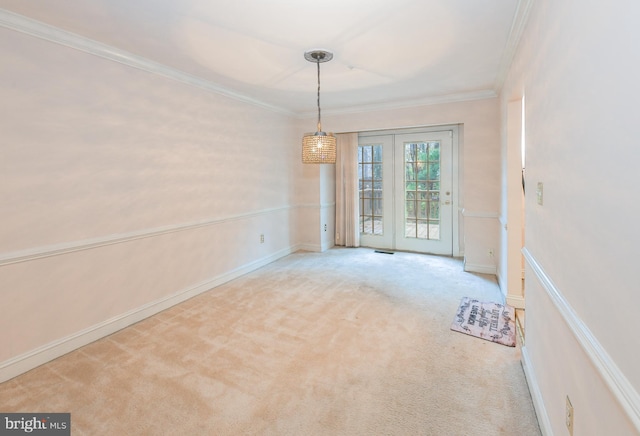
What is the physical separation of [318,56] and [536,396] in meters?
3.00

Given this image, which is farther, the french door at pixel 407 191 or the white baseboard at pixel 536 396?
the french door at pixel 407 191

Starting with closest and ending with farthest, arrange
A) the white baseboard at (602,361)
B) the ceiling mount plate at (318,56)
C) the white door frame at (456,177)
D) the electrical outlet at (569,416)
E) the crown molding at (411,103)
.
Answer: the white baseboard at (602,361) < the electrical outlet at (569,416) < the ceiling mount plate at (318,56) < the crown molding at (411,103) < the white door frame at (456,177)

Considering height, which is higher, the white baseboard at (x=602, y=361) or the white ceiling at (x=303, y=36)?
the white ceiling at (x=303, y=36)

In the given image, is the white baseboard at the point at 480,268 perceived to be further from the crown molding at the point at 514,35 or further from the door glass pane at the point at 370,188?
the crown molding at the point at 514,35

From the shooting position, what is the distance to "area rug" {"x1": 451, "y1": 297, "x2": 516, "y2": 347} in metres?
2.72

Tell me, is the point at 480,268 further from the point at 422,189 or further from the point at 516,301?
the point at 422,189

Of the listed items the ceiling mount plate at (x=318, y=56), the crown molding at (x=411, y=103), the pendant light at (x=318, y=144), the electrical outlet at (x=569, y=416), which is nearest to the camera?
the electrical outlet at (x=569, y=416)

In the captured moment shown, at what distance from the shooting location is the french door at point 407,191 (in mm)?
5387

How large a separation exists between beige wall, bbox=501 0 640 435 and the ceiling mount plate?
1.62 metres

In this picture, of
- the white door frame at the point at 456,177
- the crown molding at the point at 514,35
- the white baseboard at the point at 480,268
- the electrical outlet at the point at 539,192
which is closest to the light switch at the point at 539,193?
the electrical outlet at the point at 539,192

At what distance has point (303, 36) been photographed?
2.63 meters

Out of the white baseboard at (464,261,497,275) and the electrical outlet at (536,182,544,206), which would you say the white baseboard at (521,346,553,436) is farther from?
the white baseboard at (464,261,497,275)

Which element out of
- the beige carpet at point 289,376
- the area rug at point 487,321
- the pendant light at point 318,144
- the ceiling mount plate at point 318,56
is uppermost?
the ceiling mount plate at point 318,56

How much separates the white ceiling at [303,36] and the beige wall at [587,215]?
0.78m
